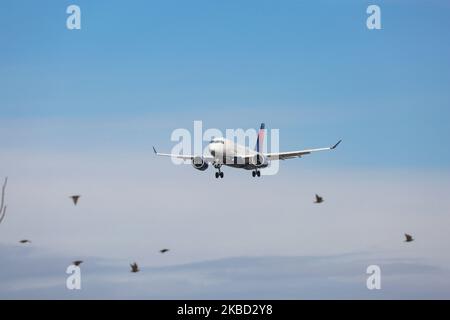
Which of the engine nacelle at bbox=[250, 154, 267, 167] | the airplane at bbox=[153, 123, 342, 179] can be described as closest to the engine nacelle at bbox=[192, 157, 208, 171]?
the airplane at bbox=[153, 123, 342, 179]

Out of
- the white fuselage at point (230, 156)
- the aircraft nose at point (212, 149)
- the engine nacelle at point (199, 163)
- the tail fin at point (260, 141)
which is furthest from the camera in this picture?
the tail fin at point (260, 141)

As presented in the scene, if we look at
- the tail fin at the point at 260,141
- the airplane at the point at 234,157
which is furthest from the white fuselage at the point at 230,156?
the tail fin at the point at 260,141

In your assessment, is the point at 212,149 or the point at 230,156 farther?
the point at 230,156

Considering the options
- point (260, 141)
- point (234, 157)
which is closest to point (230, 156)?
point (234, 157)

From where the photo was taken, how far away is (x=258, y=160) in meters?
126

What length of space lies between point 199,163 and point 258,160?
9.91m

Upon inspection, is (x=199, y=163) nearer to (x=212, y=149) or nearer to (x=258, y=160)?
(x=212, y=149)

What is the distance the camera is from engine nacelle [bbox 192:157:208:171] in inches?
5079

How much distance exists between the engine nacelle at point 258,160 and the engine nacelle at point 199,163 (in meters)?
8.05

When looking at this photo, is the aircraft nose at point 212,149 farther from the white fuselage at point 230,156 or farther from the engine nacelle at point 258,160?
the engine nacelle at point 258,160

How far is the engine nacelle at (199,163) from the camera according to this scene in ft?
423
